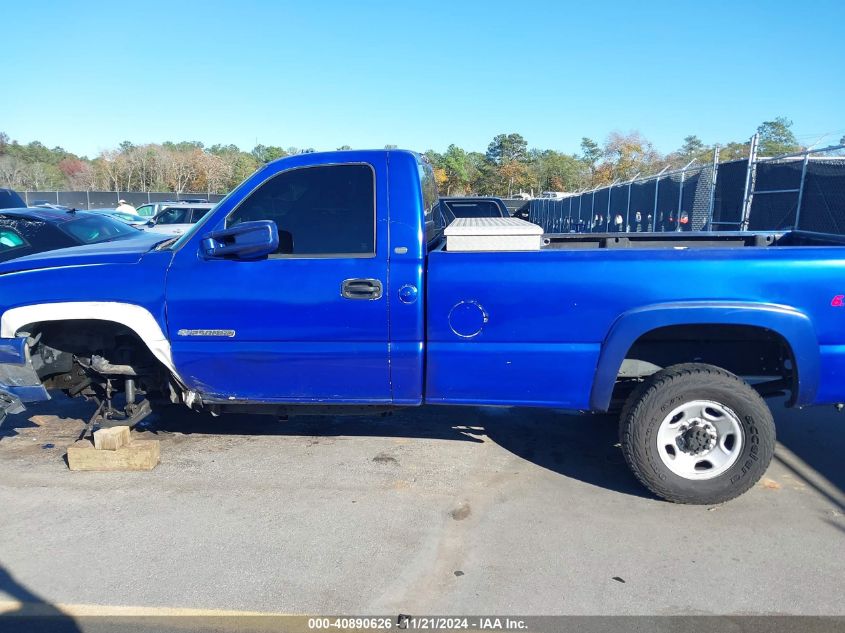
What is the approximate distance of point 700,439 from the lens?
3756 mm

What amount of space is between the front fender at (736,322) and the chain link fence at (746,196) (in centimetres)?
536

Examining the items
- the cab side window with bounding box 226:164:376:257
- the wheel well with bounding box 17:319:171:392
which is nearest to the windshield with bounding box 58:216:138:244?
the wheel well with bounding box 17:319:171:392

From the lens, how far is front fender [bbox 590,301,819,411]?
11.5ft

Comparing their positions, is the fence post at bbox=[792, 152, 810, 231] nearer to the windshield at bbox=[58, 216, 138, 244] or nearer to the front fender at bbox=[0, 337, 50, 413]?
the front fender at bbox=[0, 337, 50, 413]

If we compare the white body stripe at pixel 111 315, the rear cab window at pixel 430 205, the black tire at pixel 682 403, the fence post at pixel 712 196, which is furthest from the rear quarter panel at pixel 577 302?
the fence post at pixel 712 196

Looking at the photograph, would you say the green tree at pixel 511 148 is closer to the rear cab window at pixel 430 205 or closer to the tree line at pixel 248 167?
the tree line at pixel 248 167

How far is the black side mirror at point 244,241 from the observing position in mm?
3709

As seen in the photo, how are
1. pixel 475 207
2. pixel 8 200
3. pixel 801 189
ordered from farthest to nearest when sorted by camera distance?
pixel 8 200, pixel 475 207, pixel 801 189

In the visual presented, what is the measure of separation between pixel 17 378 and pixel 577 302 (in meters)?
3.69

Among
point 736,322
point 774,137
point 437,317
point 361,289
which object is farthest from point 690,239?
point 774,137

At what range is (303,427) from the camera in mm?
5254

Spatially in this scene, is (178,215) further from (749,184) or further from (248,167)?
(248,167)

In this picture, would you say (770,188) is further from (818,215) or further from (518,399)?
(518,399)

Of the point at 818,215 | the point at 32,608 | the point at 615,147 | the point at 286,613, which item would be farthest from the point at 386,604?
the point at 615,147
